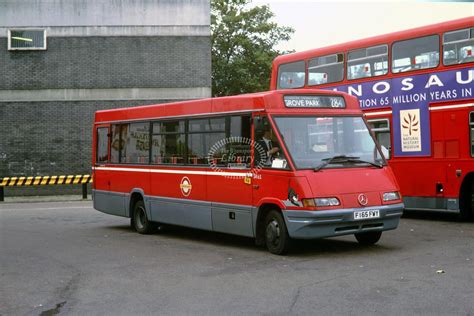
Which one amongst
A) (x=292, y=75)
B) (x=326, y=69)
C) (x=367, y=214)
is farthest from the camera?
(x=292, y=75)

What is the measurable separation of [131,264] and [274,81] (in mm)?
9493

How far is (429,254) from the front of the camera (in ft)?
32.9

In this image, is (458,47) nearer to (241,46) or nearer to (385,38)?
(385,38)

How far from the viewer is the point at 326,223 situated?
9.85 m

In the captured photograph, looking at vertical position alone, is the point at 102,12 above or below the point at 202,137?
above

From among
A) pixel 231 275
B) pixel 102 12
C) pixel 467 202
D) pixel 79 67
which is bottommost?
pixel 231 275

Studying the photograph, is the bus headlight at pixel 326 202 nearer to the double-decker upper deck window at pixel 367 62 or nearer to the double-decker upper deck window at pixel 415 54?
the double-decker upper deck window at pixel 415 54

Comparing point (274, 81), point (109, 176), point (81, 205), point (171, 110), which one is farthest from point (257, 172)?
point (81, 205)

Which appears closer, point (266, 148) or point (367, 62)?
point (266, 148)

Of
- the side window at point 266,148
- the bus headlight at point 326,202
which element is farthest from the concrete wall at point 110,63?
the bus headlight at point 326,202

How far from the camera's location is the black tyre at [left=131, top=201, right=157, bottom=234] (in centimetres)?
1386

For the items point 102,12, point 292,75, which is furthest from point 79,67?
point 292,75

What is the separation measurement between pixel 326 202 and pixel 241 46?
3694 cm

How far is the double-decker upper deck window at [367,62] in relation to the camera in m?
15.7
